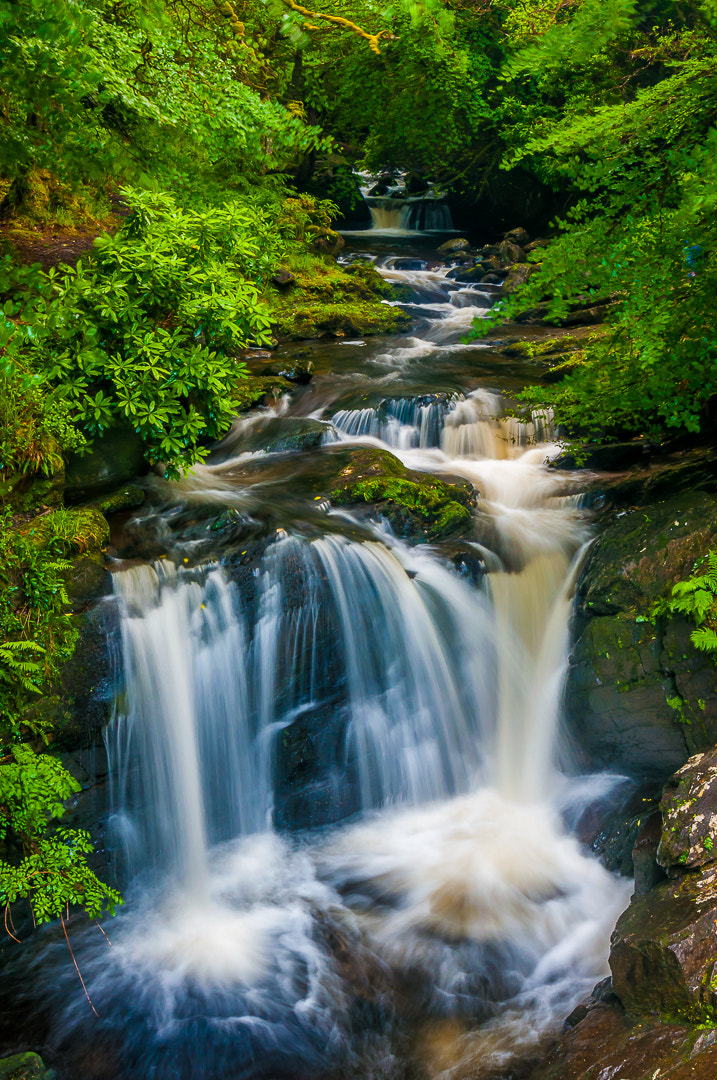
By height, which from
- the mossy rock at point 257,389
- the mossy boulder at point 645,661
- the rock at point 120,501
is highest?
the mossy rock at point 257,389

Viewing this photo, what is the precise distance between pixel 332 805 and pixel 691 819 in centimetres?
288

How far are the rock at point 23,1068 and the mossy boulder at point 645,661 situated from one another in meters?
4.21

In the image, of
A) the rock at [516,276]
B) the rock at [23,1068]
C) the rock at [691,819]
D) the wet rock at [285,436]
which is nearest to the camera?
the rock at [23,1068]

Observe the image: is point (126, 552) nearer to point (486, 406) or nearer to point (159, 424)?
point (159, 424)

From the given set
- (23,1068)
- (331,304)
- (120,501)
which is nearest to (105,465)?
(120,501)

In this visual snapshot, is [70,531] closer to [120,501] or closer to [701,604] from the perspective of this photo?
[120,501]

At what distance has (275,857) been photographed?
5.63m

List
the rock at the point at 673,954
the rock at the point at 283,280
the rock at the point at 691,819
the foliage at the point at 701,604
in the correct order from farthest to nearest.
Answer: the rock at the point at 283,280 < the foliage at the point at 701,604 < the rock at the point at 691,819 < the rock at the point at 673,954

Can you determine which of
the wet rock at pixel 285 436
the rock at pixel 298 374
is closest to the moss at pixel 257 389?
the rock at pixel 298 374

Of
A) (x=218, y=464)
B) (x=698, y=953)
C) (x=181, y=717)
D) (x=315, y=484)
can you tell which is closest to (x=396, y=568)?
(x=315, y=484)

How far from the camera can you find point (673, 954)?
11.0ft

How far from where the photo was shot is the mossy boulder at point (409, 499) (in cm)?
725

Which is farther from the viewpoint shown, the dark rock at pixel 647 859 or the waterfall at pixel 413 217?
the waterfall at pixel 413 217

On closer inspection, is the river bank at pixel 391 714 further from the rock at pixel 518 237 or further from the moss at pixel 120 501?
the rock at pixel 518 237
